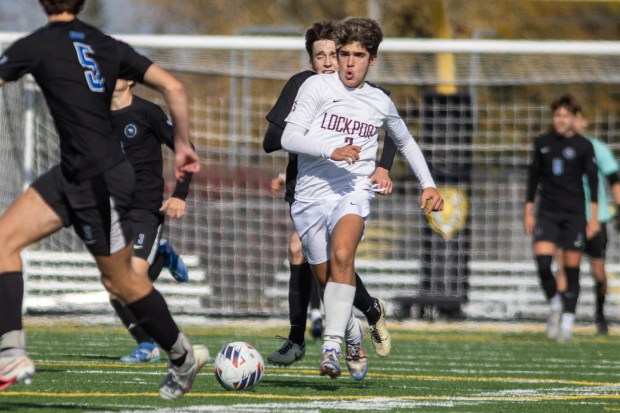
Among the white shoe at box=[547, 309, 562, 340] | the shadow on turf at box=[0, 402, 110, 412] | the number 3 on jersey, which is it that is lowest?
the white shoe at box=[547, 309, 562, 340]

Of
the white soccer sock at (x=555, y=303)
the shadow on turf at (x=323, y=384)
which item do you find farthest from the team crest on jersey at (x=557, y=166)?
the shadow on turf at (x=323, y=384)

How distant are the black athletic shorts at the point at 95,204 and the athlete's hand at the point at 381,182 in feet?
6.27

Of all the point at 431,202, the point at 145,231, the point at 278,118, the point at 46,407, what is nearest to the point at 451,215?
the point at 145,231

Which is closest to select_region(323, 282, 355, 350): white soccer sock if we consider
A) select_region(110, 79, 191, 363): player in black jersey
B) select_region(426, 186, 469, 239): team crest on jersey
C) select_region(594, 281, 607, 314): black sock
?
select_region(110, 79, 191, 363): player in black jersey

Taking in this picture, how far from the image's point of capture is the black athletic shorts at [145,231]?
9312mm

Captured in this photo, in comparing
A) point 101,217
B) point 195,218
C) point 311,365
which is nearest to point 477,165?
point 195,218

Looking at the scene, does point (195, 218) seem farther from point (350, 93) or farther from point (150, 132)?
point (350, 93)

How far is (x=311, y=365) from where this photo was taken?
9.46 meters

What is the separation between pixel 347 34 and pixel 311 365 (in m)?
2.68

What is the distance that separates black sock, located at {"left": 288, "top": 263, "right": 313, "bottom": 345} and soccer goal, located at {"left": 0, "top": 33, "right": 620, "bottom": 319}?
6630 millimetres

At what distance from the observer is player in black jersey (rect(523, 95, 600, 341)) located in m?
13.5

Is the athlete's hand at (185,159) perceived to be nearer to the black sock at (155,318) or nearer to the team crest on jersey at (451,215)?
the black sock at (155,318)

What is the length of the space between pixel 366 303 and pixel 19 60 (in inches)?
117

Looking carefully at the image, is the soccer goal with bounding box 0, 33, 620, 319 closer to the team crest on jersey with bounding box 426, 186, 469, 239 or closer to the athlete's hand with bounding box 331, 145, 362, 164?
the team crest on jersey with bounding box 426, 186, 469, 239
